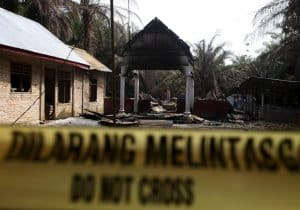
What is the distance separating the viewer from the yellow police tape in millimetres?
2650

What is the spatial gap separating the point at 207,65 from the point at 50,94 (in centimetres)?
2185

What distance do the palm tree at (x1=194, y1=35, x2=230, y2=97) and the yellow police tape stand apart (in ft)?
125

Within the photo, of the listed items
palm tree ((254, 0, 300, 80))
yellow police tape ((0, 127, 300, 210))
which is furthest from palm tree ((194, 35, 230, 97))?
yellow police tape ((0, 127, 300, 210))

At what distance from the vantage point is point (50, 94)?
20.9m

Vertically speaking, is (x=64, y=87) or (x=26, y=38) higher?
(x=26, y=38)

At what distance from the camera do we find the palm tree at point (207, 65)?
40531 millimetres

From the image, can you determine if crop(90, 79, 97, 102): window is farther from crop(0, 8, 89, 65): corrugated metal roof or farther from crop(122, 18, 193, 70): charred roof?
crop(0, 8, 89, 65): corrugated metal roof

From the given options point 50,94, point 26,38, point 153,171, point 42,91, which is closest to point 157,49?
point 50,94

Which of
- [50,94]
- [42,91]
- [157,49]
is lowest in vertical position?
[50,94]

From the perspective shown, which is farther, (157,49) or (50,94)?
(157,49)

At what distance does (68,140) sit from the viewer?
9.05ft

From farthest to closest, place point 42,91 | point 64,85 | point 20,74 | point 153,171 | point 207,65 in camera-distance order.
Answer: point 207,65 → point 64,85 → point 42,91 → point 20,74 → point 153,171

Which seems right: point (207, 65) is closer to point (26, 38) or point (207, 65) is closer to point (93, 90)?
point (93, 90)

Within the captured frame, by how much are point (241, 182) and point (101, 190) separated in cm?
78
